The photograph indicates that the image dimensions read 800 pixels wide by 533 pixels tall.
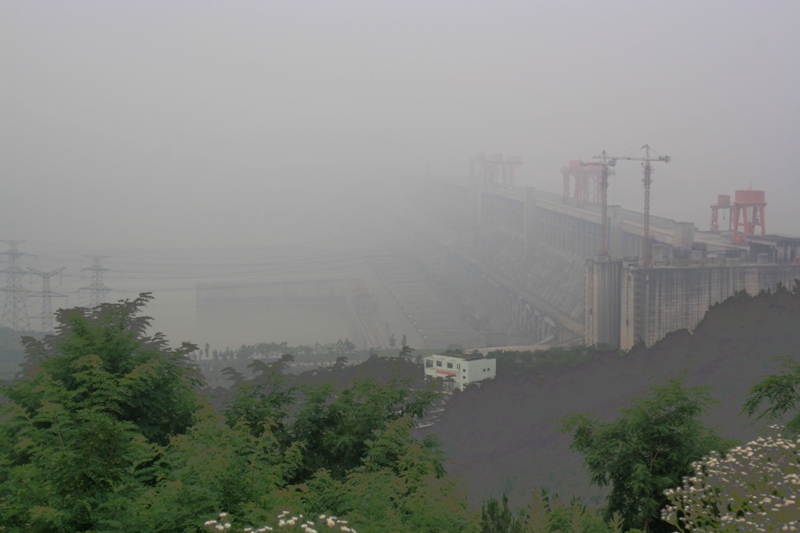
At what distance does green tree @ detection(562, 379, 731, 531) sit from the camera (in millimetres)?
3646

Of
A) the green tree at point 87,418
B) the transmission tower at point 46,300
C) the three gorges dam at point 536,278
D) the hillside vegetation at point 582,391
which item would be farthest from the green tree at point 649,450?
the transmission tower at point 46,300

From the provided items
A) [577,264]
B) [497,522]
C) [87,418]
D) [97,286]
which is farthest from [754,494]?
[577,264]

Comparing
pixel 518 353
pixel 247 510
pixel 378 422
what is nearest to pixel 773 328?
pixel 518 353

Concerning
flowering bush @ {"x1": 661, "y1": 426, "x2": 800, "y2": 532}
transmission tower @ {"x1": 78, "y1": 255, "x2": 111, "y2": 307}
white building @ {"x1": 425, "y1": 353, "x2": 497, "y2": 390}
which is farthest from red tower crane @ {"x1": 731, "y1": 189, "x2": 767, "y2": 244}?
flowering bush @ {"x1": 661, "y1": 426, "x2": 800, "y2": 532}

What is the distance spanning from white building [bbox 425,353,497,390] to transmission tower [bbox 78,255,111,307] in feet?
20.5

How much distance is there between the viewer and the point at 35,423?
2863 millimetres

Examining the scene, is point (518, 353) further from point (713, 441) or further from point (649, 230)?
point (713, 441)

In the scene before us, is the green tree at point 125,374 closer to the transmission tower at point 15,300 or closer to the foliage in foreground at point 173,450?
the foliage in foreground at point 173,450

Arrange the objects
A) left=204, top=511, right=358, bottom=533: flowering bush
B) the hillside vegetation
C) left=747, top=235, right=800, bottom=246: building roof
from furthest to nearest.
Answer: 1. left=747, top=235, right=800, bottom=246: building roof
2. the hillside vegetation
3. left=204, top=511, right=358, bottom=533: flowering bush

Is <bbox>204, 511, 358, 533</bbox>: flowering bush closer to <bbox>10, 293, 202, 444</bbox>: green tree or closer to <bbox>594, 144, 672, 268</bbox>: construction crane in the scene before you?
<bbox>10, 293, 202, 444</bbox>: green tree

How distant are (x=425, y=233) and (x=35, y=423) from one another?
16541mm

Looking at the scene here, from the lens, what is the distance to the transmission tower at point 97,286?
1344 centimetres

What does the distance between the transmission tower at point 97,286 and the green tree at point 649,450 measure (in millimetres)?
10936

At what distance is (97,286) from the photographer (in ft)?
44.1
